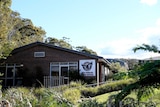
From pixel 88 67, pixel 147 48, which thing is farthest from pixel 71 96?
pixel 88 67

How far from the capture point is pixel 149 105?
5008mm

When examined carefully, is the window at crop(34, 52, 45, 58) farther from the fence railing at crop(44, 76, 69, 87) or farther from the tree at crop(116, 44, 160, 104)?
the tree at crop(116, 44, 160, 104)

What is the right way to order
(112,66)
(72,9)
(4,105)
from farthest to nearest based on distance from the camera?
1. (112,66)
2. (72,9)
3. (4,105)

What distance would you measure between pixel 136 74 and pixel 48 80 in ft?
72.3

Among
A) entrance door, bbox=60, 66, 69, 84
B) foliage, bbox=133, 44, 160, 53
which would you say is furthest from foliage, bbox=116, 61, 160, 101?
→ entrance door, bbox=60, 66, 69, 84

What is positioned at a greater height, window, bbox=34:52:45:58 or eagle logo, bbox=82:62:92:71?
window, bbox=34:52:45:58

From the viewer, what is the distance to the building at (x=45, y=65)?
25.9 metres

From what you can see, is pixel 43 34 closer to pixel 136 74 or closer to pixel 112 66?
pixel 112 66

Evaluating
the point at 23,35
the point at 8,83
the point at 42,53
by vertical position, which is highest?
the point at 23,35

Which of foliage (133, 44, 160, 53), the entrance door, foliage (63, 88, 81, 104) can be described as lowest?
foliage (63, 88, 81, 104)

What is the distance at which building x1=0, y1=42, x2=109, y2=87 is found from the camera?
25.9 m

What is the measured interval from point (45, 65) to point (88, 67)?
4.01 meters

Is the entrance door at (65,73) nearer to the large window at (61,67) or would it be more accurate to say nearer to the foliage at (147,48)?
the large window at (61,67)

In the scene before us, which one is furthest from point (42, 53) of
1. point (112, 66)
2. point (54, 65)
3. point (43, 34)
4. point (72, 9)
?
point (43, 34)
